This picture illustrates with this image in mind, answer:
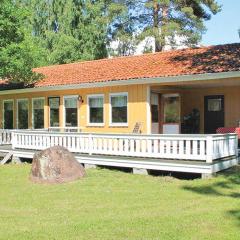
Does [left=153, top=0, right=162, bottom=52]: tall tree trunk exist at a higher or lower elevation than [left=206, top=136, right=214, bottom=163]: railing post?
higher

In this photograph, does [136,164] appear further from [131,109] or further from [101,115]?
[101,115]

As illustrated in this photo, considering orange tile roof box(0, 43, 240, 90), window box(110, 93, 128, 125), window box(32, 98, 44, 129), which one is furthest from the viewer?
window box(32, 98, 44, 129)

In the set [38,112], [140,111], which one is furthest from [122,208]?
[38,112]

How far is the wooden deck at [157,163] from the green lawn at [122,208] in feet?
1.09

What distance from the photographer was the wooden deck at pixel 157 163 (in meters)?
12.7

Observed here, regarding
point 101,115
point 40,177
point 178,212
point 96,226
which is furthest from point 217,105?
point 96,226

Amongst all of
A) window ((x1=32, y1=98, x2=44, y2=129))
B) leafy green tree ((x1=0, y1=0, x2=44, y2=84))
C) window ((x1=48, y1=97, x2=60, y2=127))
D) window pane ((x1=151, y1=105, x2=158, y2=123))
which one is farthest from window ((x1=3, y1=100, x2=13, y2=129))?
window pane ((x1=151, y1=105, x2=158, y2=123))

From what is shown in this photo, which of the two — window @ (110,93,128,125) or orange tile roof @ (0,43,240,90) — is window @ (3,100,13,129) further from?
window @ (110,93,128,125)

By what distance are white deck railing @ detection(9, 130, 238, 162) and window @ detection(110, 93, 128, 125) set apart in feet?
10.2

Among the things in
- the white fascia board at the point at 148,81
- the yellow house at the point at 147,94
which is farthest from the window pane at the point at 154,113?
the white fascia board at the point at 148,81

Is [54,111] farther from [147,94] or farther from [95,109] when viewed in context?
[147,94]

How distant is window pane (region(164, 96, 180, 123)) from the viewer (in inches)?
766

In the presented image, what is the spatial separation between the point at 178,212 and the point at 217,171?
4.23 m

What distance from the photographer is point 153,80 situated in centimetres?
1688
